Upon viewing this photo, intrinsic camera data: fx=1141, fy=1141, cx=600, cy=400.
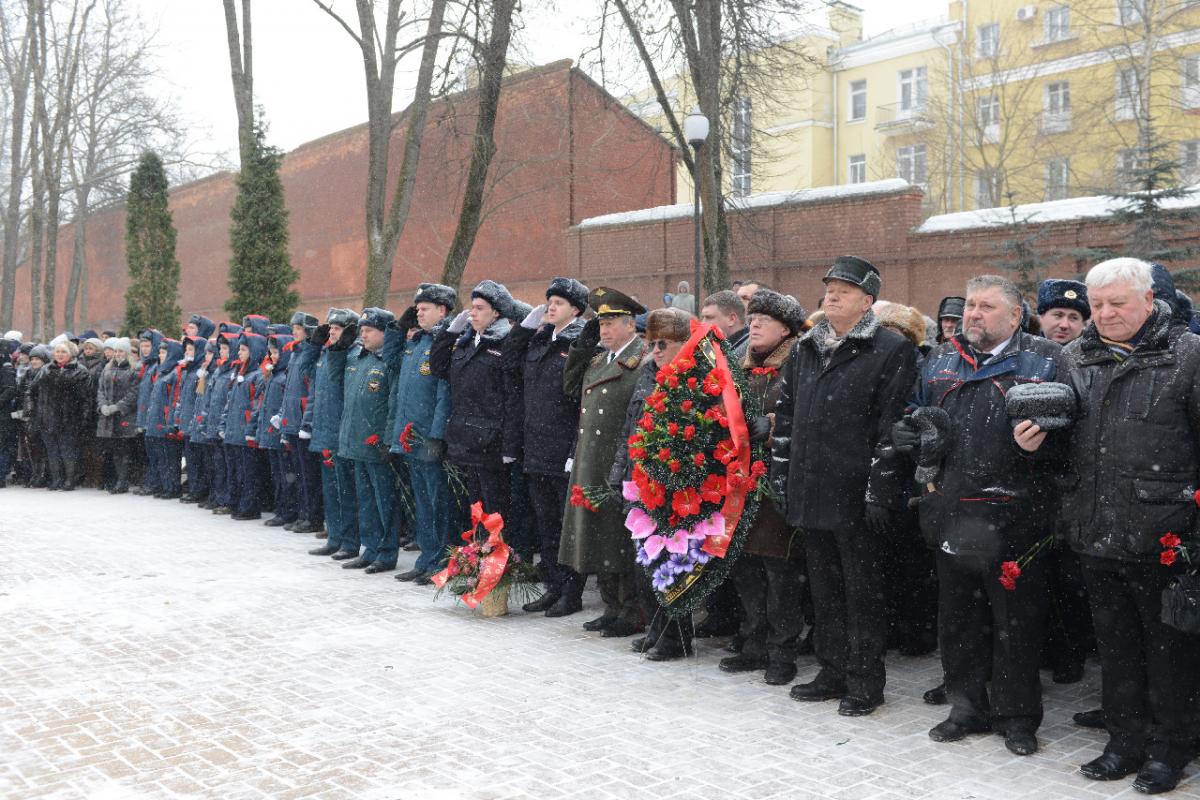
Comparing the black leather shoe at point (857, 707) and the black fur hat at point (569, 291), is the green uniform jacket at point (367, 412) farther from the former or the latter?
the black leather shoe at point (857, 707)

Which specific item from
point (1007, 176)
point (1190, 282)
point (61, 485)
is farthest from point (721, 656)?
point (1007, 176)

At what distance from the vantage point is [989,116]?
39500 millimetres

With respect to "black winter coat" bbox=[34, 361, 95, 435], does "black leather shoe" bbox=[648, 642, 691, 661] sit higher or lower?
lower

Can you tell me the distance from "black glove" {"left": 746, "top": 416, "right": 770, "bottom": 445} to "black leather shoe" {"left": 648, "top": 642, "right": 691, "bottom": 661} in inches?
53.4

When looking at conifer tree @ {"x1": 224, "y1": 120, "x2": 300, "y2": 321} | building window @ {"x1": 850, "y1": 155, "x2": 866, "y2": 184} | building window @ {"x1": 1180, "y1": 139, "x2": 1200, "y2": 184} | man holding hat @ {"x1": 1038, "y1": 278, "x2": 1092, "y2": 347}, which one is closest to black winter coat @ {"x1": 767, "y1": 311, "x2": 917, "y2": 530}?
man holding hat @ {"x1": 1038, "y1": 278, "x2": 1092, "y2": 347}

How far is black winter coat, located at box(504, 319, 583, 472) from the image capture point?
7.96 m

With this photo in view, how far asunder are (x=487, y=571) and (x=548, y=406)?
1.22 meters

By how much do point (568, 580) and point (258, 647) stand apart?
85.9 inches

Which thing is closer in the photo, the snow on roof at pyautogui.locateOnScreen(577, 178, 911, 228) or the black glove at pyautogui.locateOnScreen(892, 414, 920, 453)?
the black glove at pyautogui.locateOnScreen(892, 414, 920, 453)

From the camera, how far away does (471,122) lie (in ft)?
102

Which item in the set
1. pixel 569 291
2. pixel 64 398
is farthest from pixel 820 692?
pixel 64 398

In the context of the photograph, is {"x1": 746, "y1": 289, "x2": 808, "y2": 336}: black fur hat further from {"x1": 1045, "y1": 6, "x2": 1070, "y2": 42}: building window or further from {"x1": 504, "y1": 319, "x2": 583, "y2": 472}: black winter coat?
{"x1": 1045, "y1": 6, "x2": 1070, "y2": 42}: building window

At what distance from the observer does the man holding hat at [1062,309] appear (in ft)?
21.0

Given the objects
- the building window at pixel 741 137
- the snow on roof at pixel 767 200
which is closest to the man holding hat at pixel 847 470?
the building window at pixel 741 137
